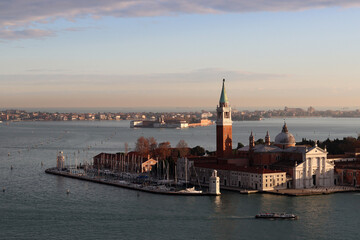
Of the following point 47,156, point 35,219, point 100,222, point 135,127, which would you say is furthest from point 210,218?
point 135,127

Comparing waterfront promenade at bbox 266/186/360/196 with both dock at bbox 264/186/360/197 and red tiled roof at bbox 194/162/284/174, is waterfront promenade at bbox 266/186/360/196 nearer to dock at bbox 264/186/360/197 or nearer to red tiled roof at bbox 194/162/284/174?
dock at bbox 264/186/360/197

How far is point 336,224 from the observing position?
28.7 meters

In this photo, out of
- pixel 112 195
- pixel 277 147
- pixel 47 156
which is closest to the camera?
pixel 112 195

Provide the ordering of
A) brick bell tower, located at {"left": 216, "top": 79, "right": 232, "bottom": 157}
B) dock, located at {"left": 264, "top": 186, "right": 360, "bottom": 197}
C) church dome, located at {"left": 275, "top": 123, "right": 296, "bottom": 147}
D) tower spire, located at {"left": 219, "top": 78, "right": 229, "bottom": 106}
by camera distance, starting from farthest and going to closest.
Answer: tower spire, located at {"left": 219, "top": 78, "right": 229, "bottom": 106} → brick bell tower, located at {"left": 216, "top": 79, "right": 232, "bottom": 157} → church dome, located at {"left": 275, "top": 123, "right": 296, "bottom": 147} → dock, located at {"left": 264, "top": 186, "right": 360, "bottom": 197}

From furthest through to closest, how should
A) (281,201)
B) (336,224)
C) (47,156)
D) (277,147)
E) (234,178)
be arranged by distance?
(47,156)
(277,147)
(234,178)
(281,201)
(336,224)

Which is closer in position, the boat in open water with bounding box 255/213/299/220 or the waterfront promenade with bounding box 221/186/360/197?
the boat in open water with bounding box 255/213/299/220

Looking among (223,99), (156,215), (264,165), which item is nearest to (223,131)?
(223,99)

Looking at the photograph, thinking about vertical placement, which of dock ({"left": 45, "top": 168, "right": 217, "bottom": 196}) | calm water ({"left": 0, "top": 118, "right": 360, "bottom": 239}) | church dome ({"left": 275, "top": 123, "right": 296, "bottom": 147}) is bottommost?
calm water ({"left": 0, "top": 118, "right": 360, "bottom": 239})

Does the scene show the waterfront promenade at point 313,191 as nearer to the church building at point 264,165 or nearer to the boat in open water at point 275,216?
the church building at point 264,165

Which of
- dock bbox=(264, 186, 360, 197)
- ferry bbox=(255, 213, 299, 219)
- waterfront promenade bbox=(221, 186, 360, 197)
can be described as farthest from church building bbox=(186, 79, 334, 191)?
ferry bbox=(255, 213, 299, 219)

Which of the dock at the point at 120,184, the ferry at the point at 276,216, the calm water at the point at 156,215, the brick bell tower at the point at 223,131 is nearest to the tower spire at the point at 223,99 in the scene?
the brick bell tower at the point at 223,131

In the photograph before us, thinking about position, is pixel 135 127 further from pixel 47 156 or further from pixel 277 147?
pixel 277 147

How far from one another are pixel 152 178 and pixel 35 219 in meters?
16.3

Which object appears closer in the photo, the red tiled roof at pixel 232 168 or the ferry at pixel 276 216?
the ferry at pixel 276 216
